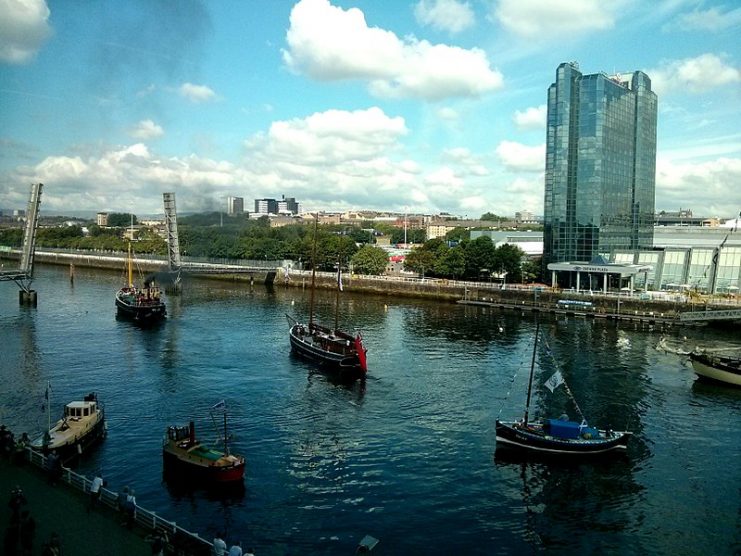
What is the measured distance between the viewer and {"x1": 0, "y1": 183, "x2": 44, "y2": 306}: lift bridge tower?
68812 millimetres

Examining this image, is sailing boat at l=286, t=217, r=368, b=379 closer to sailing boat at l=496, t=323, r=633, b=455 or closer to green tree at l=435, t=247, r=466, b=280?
sailing boat at l=496, t=323, r=633, b=455

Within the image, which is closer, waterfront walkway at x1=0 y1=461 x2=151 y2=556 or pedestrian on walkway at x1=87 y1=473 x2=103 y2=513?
waterfront walkway at x1=0 y1=461 x2=151 y2=556

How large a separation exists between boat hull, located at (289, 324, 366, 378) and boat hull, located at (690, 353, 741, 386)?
19.6m

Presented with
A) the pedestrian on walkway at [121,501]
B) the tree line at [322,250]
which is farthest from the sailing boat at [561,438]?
the tree line at [322,250]

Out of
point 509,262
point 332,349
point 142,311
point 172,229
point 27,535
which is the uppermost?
point 172,229

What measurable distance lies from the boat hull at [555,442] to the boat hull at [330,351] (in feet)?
46.8

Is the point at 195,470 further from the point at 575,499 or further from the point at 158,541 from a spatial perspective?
the point at 575,499

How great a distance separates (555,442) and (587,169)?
64.9m

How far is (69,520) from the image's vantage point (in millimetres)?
16234

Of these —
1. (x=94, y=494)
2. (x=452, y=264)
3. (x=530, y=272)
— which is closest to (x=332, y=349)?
(x=94, y=494)

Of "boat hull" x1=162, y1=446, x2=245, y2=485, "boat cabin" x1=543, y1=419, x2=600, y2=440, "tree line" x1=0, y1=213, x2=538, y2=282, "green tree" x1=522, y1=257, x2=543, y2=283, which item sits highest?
"tree line" x1=0, y1=213, x2=538, y2=282

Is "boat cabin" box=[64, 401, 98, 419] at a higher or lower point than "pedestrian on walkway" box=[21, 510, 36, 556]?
lower

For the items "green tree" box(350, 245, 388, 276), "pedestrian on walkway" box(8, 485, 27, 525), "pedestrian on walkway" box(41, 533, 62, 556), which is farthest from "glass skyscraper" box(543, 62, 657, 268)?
"pedestrian on walkway" box(41, 533, 62, 556)

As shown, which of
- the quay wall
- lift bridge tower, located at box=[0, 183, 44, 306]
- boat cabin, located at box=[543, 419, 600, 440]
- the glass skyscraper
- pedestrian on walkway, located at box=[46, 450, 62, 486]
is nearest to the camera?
pedestrian on walkway, located at box=[46, 450, 62, 486]
